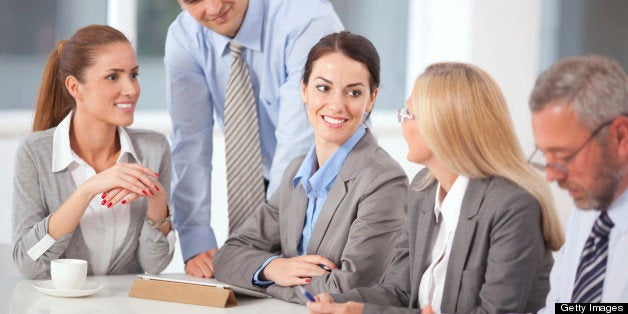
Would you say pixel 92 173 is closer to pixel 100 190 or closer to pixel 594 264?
pixel 100 190

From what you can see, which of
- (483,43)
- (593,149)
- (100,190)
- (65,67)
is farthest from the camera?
(483,43)

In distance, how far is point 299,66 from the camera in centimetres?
294

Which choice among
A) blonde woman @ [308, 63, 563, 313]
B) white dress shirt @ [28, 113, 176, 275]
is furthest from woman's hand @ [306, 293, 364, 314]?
white dress shirt @ [28, 113, 176, 275]

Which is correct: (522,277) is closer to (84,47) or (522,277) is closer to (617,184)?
(617,184)

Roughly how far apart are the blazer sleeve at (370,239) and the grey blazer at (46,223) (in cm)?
49

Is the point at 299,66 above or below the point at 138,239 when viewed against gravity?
above

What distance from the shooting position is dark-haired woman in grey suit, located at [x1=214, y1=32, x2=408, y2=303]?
7.98 ft

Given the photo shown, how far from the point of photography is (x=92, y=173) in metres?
2.78

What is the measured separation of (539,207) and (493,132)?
184 millimetres

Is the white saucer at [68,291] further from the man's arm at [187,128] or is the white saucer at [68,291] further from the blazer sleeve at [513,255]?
the blazer sleeve at [513,255]

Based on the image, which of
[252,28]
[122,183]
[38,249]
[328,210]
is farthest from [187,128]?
[328,210]

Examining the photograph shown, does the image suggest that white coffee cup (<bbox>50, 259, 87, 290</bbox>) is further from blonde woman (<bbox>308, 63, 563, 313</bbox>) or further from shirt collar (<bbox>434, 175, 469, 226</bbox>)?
shirt collar (<bbox>434, 175, 469, 226</bbox>)

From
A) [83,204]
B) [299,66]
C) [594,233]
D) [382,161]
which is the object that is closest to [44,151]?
[83,204]

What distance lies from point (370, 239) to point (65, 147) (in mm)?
937
